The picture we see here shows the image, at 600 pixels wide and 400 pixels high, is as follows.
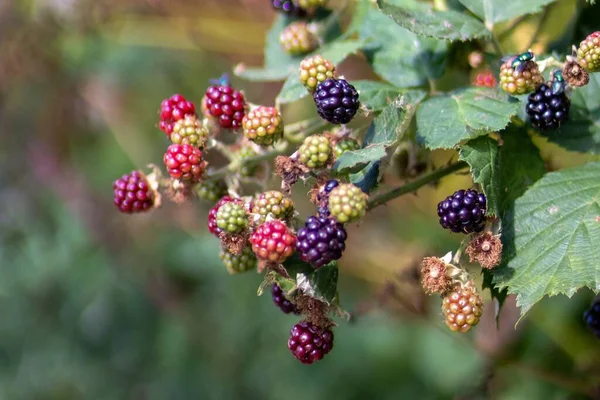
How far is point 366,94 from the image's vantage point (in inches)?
76.9

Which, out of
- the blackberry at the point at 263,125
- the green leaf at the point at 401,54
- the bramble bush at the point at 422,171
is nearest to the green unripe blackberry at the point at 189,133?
the bramble bush at the point at 422,171

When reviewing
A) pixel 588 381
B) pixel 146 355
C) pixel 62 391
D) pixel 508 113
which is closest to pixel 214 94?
pixel 508 113

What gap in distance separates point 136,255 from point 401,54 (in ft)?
11.6

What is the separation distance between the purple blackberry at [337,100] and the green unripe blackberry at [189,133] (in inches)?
14.4

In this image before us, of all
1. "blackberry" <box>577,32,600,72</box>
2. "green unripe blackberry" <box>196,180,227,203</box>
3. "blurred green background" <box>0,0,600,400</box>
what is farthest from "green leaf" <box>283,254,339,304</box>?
"blurred green background" <box>0,0,600,400</box>

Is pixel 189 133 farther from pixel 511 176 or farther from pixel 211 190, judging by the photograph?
pixel 511 176

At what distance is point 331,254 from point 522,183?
65cm

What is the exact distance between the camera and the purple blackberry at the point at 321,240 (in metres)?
1.57

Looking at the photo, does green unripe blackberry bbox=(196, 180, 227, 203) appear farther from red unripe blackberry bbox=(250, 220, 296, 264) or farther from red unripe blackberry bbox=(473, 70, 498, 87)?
red unripe blackberry bbox=(473, 70, 498, 87)

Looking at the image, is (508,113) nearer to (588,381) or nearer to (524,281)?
(524,281)

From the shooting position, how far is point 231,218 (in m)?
1.69

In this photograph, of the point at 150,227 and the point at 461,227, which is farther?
the point at 150,227

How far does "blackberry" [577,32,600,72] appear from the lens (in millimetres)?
1695

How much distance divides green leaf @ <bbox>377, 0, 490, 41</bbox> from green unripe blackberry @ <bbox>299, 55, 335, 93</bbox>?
215 millimetres
